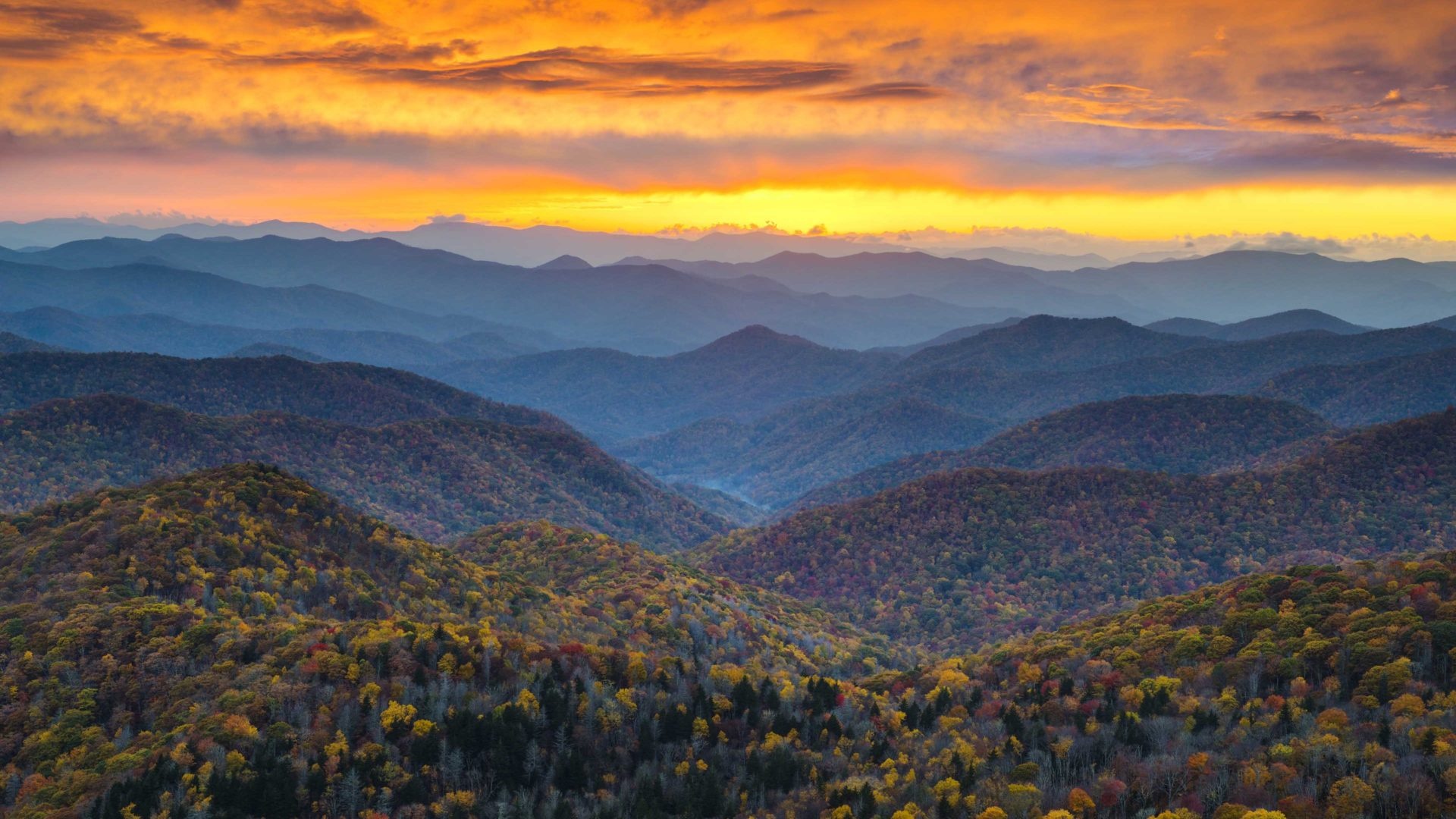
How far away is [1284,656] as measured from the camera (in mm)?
55625

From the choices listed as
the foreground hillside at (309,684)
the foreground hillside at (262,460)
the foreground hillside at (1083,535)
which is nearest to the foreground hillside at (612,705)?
the foreground hillside at (309,684)

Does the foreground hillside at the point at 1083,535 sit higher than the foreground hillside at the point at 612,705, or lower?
lower

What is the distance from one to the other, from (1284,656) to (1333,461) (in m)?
111

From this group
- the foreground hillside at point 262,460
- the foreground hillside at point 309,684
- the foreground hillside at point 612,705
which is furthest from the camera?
the foreground hillside at point 262,460

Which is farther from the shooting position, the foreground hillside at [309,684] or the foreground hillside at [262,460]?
the foreground hillside at [262,460]

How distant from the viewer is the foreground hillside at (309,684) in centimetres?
4594

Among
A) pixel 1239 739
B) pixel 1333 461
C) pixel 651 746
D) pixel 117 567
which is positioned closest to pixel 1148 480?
pixel 1333 461

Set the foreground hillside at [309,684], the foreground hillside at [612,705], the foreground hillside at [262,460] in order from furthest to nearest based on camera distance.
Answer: the foreground hillside at [262,460], the foreground hillside at [309,684], the foreground hillside at [612,705]

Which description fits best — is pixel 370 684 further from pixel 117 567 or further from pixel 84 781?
pixel 117 567

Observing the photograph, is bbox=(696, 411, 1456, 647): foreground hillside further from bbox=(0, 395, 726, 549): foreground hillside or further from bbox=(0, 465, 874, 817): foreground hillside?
bbox=(0, 395, 726, 549): foreground hillside

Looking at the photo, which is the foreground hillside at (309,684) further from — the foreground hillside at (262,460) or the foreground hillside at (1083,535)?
the foreground hillside at (262,460)

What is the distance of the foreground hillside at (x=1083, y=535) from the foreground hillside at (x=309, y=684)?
5748 centimetres

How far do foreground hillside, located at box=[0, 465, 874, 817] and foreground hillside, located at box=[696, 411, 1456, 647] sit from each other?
57.5 m

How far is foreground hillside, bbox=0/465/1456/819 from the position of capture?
44.4m
